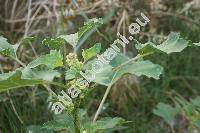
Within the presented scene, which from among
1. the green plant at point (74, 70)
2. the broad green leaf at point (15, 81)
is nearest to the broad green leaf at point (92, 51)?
the green plant at point (74, 70)

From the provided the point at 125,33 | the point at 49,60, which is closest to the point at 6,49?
the point at 49,60

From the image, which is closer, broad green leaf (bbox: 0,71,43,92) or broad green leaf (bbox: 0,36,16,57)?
broad green leaf (bbox: 0,71,43,92)

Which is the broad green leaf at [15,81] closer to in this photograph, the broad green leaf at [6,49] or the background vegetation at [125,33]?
the broad green leaf at [6,49]

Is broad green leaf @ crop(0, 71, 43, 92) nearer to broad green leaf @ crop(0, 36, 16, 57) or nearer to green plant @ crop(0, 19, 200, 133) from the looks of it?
green plant @ crop(0, 19, 200, 133)

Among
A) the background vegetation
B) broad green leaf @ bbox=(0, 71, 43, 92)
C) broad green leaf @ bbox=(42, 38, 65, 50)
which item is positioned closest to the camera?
broad green leaf @ bbox=(0, 71, 43, 92)

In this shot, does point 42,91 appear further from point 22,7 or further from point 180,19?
point 180,19

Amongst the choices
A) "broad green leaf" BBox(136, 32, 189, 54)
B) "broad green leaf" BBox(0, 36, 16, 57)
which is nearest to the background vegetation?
"broad green leaf" BBox(0, 36, 16, 57)

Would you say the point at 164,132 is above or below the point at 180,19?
below

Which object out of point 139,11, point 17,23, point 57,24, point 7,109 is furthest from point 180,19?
point 7,109

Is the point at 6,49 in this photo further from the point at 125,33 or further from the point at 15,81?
the point at 125,33
